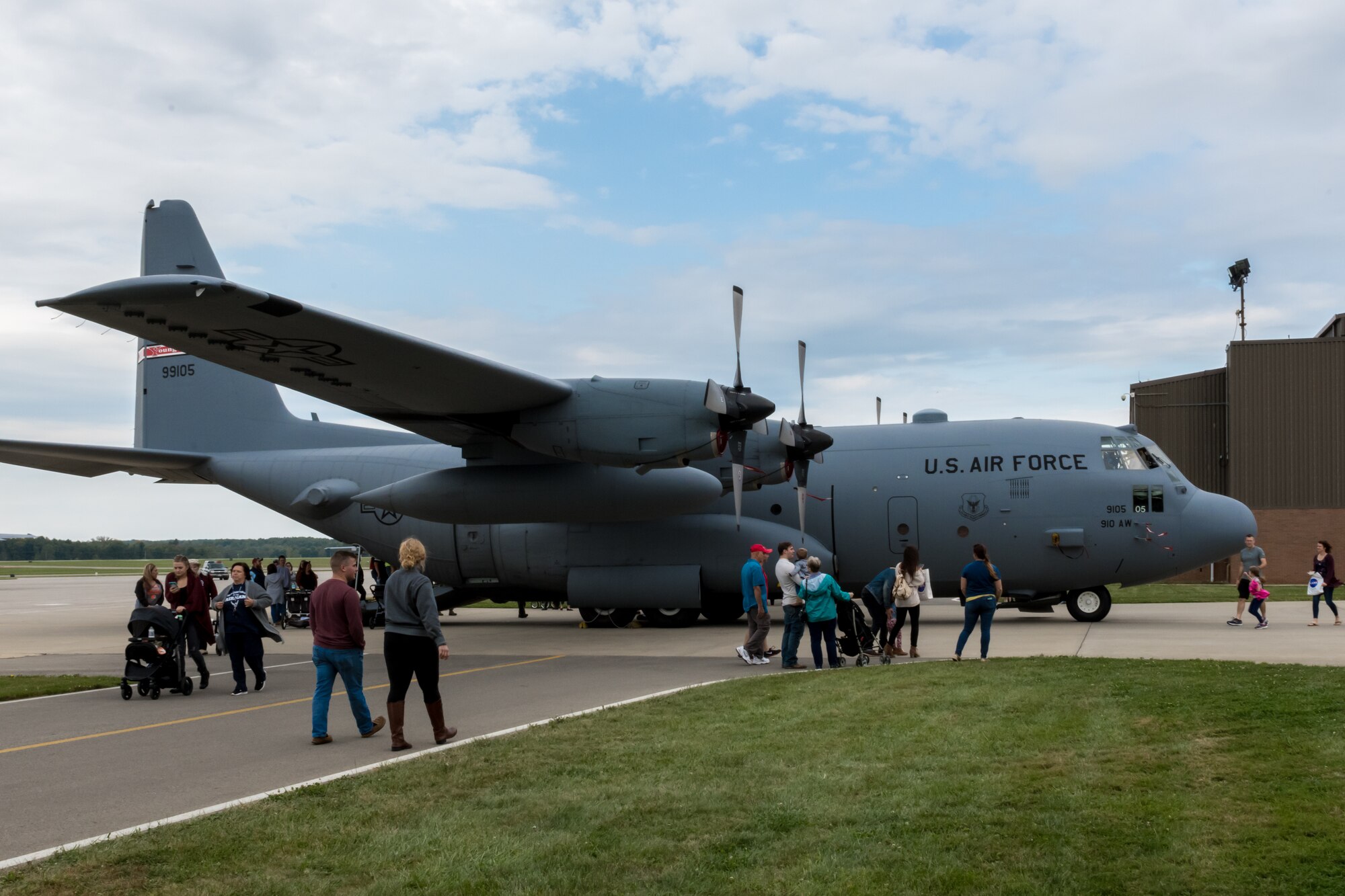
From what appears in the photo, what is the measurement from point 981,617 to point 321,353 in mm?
9645

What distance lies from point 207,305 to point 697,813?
31.7 feet

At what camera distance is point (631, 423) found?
1605 cm

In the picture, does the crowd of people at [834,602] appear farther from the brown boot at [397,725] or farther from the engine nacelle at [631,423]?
the brown boot at [397,725]

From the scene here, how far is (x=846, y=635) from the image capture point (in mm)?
14844

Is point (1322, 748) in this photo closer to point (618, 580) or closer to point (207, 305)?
point (207, 305)

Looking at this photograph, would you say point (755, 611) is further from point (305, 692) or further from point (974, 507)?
point (974, 507)

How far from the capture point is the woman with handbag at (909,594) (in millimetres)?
14641

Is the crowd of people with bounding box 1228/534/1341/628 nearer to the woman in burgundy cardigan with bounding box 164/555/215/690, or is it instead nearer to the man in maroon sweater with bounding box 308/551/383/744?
the man in maroon sweater with bounding box 308/551/383/744

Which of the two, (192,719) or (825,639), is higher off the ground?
(825,639)

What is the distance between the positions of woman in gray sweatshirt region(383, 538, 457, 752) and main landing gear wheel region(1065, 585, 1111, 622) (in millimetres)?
15191

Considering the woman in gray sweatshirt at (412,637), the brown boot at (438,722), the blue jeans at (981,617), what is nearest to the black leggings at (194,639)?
the woman in gray sweatshirt at (412,637)

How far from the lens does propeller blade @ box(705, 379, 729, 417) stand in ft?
52.1

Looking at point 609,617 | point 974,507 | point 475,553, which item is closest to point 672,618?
point 609,617

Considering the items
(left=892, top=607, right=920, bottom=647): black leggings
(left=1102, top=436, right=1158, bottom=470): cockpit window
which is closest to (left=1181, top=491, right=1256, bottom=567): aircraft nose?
(left=1102, top=436, right=1158, bottom=470): cockpit window
